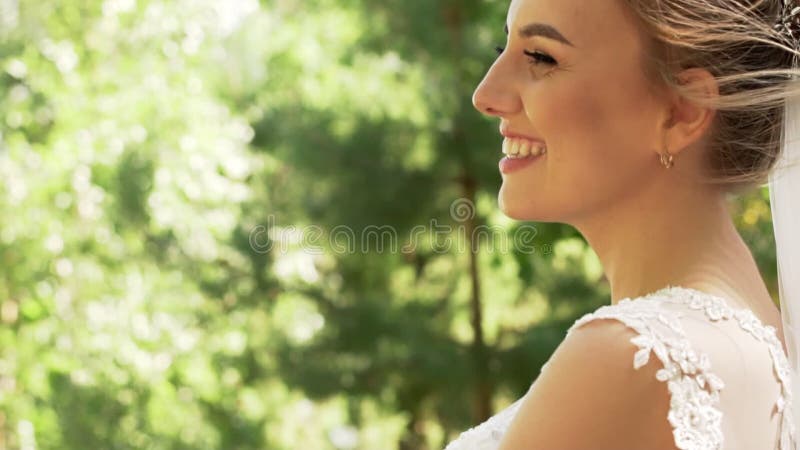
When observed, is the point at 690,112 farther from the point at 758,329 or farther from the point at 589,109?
the point at 758,329

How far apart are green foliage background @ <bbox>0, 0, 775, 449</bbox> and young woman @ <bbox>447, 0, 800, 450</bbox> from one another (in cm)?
162

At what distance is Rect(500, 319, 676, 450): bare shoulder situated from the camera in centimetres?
79

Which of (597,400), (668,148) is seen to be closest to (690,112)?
(668,148)

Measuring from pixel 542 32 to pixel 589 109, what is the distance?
0.28 feet

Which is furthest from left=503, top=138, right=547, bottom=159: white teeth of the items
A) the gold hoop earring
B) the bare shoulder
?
the bare shoulder

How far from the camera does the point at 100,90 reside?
4758mm

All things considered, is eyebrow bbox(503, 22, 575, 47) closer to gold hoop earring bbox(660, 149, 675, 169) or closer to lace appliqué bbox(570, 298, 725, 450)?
gold hoop earring bbox(660, 149, 675, 169)

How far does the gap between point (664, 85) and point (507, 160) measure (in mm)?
163

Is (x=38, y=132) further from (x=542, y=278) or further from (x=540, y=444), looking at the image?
(x=540, y=444)

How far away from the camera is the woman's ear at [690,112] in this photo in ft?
3.01

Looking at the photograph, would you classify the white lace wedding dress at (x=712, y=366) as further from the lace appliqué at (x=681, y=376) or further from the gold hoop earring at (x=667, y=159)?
the gold hoop earring at (x=667, y=159)

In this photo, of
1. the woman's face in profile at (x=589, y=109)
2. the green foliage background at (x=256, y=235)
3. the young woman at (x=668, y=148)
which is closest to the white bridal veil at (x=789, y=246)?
the young woman at (x=668, y=148)

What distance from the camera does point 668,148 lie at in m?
0.93

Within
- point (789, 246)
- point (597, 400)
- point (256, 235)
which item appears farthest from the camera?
point (256, 235)
